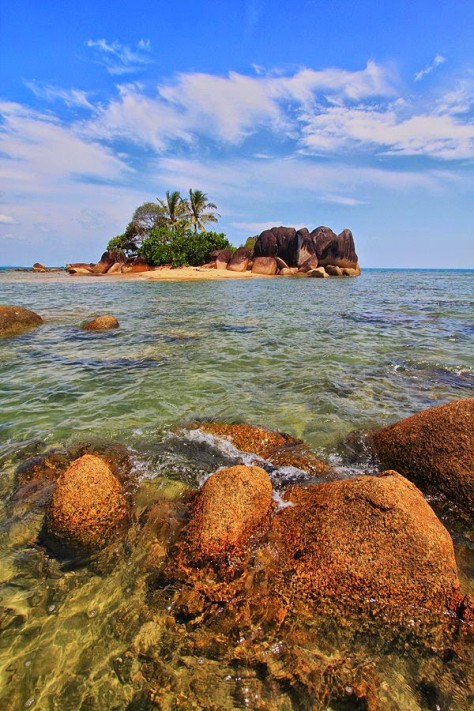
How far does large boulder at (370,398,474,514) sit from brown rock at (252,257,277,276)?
44843 mm

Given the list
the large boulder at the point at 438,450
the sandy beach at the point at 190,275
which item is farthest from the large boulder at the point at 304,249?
the large boulder at the point at 438,450

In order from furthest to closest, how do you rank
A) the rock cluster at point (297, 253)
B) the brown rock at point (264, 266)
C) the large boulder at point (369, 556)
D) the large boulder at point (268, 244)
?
1. the large boulder at point (268, 244)
2. the rock cluster at point (297, 253)
3. the brown rock at point (264, 266)
4. the large boulder at point (369, 556)

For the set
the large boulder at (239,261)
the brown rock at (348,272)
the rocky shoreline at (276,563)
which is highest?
the large boulder at (239,261)

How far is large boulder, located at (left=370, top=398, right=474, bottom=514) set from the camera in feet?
11.7

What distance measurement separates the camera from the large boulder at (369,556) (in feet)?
8.07

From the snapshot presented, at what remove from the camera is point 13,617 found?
2430mm

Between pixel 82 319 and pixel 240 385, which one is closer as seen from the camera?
pixel 240 385

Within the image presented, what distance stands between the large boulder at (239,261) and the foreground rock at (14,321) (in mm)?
36329

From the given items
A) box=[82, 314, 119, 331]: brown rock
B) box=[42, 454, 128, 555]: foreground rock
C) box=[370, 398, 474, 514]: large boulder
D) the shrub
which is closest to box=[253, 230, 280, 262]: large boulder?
the shrub

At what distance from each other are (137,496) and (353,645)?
2179 millimetres

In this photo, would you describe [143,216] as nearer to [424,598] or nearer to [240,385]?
[240,385]

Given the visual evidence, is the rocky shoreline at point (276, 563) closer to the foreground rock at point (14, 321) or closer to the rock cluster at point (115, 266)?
the foreground rock at point (14, 321)

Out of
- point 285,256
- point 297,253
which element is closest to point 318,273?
point 297,253

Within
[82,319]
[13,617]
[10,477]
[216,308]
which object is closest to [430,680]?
[13,617]
